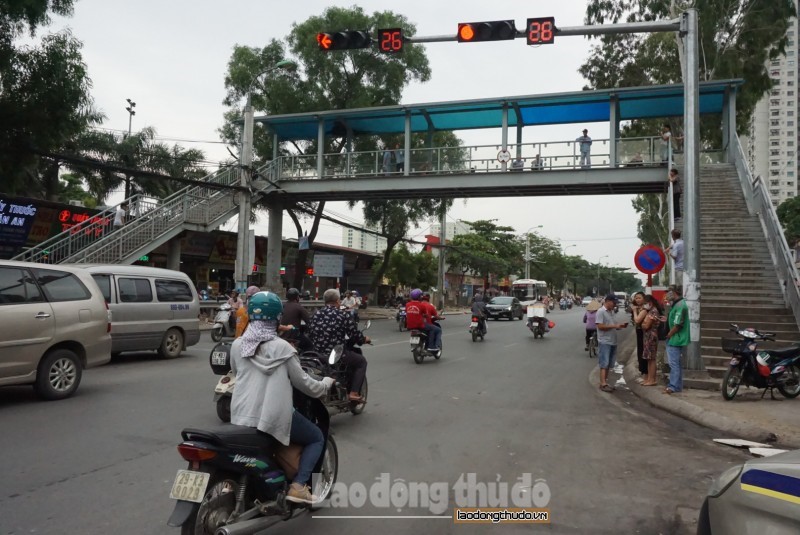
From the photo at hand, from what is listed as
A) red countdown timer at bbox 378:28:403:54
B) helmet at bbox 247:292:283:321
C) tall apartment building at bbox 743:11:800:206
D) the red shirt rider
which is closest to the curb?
the red shirt rider

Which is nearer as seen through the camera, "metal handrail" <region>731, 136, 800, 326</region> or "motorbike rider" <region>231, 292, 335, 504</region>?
"motorbike rider" <region>231, 292, 335, 504</region>

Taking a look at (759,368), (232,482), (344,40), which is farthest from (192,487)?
(759,368)

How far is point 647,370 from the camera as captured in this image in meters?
10.9

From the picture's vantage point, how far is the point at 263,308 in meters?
3.74

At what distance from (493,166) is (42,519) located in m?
21.8

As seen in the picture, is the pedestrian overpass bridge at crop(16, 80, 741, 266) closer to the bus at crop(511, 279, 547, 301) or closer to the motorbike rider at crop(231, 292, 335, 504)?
the motorbike rider at crop(231, 292, 335, 504)

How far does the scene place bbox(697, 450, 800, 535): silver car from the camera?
2.34 meters

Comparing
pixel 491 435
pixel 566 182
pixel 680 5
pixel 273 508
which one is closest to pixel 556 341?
pixel 566 182

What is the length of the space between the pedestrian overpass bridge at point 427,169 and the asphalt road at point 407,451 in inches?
448

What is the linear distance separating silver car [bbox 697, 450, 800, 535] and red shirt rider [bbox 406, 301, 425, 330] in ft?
34.9

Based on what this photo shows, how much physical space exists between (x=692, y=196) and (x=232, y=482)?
9848mm

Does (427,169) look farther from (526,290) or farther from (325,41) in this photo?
(526,290)

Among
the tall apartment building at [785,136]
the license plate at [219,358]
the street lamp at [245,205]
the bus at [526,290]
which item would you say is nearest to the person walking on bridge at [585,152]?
the street lamp at [245,205]

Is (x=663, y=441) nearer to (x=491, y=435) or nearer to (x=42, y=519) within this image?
(x=491, y=435)
